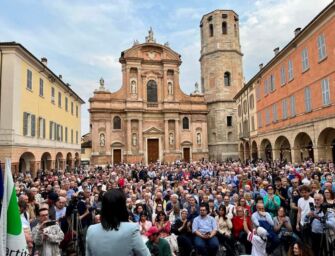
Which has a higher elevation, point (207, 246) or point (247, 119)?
point (247, 119)

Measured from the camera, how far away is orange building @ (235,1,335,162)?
17.0m

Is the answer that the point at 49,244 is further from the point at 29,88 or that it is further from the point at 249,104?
the point at 249,104

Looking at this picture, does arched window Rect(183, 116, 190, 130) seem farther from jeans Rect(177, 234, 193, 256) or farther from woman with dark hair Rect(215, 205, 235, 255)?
jeans Rect(177, 234, 193, 256)

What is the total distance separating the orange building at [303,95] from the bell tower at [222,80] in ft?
40.6

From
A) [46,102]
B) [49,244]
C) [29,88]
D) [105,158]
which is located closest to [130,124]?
[105,158]

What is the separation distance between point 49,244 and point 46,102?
2130cm

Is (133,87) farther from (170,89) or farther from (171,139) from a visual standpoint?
(171,139)

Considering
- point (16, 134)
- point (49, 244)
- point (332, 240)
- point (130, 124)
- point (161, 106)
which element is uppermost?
point (161, 106)

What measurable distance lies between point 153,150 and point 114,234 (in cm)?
3569

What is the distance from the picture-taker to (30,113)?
20.4 metres

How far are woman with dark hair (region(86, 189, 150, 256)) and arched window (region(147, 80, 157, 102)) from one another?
37196 millimetres

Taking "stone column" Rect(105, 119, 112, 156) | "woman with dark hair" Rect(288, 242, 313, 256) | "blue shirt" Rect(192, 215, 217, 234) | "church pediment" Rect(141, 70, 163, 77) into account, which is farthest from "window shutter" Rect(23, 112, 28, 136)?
"church pediment" Rect(141, 70, 163, 77)

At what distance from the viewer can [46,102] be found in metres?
23.5

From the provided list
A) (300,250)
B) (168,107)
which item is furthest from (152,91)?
(300,250)
